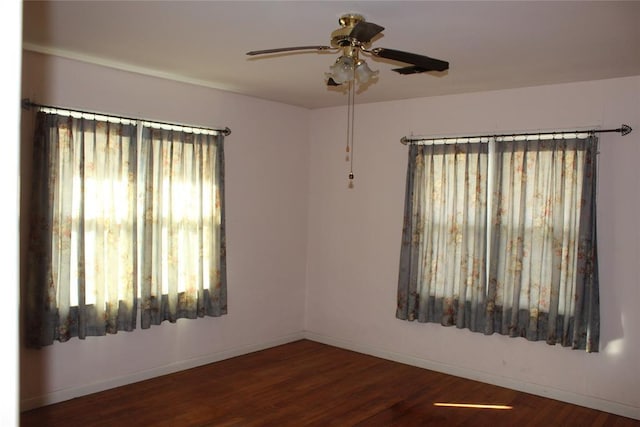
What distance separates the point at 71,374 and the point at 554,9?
14.3ft

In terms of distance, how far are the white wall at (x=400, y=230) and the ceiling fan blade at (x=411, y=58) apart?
Result: 157cm

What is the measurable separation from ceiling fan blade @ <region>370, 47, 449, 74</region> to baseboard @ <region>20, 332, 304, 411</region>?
3.56 m

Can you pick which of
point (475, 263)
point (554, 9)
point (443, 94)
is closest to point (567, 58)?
Answer: point (554, 9)

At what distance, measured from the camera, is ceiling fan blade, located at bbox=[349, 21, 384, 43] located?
8.87 ft

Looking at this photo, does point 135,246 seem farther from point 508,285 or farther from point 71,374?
point 508,285

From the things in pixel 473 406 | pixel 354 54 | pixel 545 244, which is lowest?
pixel 473 406

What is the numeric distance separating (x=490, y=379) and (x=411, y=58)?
3.39 m

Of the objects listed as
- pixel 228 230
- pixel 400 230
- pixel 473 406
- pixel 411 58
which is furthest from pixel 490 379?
pixel 411 58

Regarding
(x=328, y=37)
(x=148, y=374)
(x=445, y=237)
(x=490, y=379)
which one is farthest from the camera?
(x=445, y=237)

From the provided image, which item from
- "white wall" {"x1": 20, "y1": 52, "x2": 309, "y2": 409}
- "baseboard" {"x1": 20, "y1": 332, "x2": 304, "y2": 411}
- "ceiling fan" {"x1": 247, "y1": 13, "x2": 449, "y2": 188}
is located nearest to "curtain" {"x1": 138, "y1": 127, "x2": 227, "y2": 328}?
"white wall" {"x1": 20, "y1": 52, "x2": 309, "y2": 409}

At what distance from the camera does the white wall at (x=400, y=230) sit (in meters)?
4.31

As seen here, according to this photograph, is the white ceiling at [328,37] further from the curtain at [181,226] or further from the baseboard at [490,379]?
the baseboard at [490,379]

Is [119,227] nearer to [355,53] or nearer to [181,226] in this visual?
[181,226]

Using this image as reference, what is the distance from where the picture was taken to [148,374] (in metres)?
4.86
